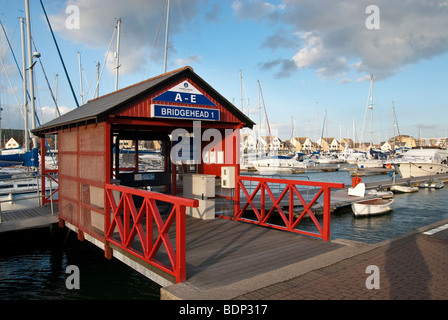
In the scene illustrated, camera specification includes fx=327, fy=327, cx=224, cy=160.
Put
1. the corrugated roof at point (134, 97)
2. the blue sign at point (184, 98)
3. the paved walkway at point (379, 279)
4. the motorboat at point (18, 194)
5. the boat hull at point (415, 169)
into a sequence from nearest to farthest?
the paved walkway at point (379, 279), the corrugated roof at point (134, 97), the blue sign at point (184, 98), the motorboat at point (18, 194), the boat hull at point (415, 169)

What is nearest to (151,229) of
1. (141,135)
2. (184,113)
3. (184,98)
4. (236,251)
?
(236,251)

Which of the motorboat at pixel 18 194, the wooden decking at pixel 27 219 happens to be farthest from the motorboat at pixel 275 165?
the wooden decking at pixel 27 219

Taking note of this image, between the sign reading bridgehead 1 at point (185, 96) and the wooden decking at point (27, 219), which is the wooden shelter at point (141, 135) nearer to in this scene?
the sign reading bridgehead 1 at point (185, 96)

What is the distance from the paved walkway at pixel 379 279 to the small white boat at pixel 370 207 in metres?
10.8

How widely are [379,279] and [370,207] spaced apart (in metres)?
14.0

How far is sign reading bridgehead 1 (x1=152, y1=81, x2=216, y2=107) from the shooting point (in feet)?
27.7

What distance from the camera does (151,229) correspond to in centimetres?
586

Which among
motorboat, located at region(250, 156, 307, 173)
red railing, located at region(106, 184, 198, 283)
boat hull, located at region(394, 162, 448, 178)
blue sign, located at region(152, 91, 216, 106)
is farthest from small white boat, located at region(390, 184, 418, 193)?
red railing, located at region(106, 184, 198, 283)

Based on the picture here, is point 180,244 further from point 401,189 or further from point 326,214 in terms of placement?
point 401,189

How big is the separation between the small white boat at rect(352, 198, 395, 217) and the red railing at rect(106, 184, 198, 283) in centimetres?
1337

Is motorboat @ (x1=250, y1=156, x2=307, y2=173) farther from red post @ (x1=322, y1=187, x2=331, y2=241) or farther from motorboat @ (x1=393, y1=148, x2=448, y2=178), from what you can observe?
red post @ (x1=322, y1=187, x2=331, y2=241)

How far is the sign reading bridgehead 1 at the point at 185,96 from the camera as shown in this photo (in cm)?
845

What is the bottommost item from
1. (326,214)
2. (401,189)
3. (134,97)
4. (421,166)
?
(401,189)

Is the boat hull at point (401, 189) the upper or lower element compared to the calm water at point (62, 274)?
upper
